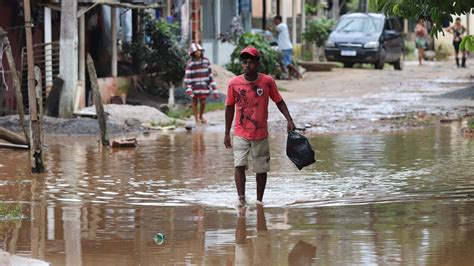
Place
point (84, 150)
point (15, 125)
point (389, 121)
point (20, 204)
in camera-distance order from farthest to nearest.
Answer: point (389, 121), point (15, 125), point (84, 150), point (20, 204)

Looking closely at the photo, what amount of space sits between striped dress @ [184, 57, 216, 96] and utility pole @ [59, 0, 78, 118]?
2124mm

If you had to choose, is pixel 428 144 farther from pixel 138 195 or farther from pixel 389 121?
pixel 138 195

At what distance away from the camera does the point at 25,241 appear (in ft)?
29.2

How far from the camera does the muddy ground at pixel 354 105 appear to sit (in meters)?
19.3

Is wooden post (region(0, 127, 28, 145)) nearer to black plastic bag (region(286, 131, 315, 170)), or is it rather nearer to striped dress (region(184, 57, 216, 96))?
striped dress (region(184, 57, 216, 96))

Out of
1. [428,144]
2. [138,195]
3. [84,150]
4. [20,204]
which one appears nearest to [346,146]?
[428,144]

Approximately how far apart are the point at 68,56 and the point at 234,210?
393 inches

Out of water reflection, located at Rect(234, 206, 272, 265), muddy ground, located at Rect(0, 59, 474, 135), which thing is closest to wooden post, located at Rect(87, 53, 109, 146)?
muddy ground, located at Rect(0, 59, 474, 135)

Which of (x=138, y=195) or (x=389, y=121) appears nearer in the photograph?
(x=138, y=195)

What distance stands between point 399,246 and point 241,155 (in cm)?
286

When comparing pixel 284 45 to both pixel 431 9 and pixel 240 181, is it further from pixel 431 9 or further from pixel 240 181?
pixel 431 9

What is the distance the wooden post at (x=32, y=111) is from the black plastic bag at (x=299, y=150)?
11.2ft

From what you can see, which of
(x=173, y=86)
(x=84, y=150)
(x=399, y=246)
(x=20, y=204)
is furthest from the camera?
(x=173, y=86)

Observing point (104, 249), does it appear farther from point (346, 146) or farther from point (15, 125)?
point (15, 125)
